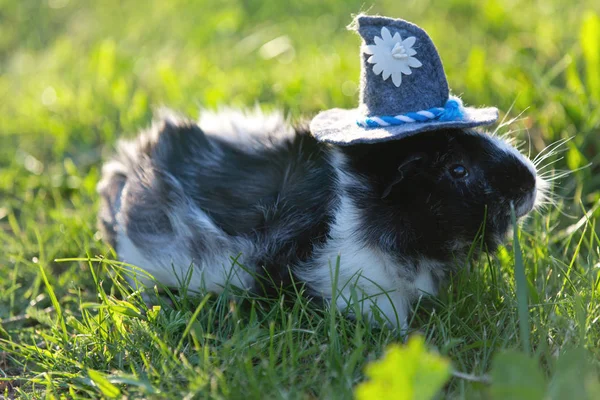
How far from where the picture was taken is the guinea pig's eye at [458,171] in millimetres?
2795

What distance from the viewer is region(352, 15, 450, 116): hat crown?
2.65 metres

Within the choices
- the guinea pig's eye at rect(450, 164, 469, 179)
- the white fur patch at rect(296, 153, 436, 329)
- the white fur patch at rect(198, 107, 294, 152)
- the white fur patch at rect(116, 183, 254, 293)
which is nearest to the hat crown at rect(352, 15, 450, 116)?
the guinea pig's eye at rect(450, 164, 469, 179)

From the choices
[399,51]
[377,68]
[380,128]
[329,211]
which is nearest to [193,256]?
[329,211]

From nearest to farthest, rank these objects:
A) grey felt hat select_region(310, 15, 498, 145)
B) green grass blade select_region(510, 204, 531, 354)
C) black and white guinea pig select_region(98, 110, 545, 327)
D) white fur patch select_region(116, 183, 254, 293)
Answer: green grass blade select_region(510, 204, 531, 354), grey felt hat select_region(310, 15, 498, 145), black and white guinea pig select_region(98, 110, 545, 327), white fur patch select_region(116, 183, 254, 293)

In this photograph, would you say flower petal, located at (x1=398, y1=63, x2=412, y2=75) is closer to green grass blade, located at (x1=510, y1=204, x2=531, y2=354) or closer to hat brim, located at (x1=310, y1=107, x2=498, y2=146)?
hat brim, located at (x1=310, y1=107, x2=498, y2=146)

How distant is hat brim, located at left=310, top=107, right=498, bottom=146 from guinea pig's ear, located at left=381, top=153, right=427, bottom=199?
A: 0.48ft

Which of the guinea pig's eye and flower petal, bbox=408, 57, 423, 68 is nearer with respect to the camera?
flower petal, bbox=408, 57, 423, 68

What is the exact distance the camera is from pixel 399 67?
104 inches

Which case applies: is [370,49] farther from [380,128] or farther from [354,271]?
[354,271]

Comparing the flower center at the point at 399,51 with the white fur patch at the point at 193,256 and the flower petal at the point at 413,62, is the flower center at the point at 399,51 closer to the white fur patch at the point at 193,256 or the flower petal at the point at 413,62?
the flower petal at the point at 413,62

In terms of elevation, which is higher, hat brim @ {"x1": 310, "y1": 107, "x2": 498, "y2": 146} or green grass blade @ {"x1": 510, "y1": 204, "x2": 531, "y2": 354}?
hat brim @ {"x1": 310, "y1": 107, "x2": 498, "y2": 146}

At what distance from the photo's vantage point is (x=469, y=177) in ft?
9.20

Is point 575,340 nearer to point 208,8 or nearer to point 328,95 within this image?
point 328,95

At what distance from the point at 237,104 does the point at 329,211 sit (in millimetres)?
1991
